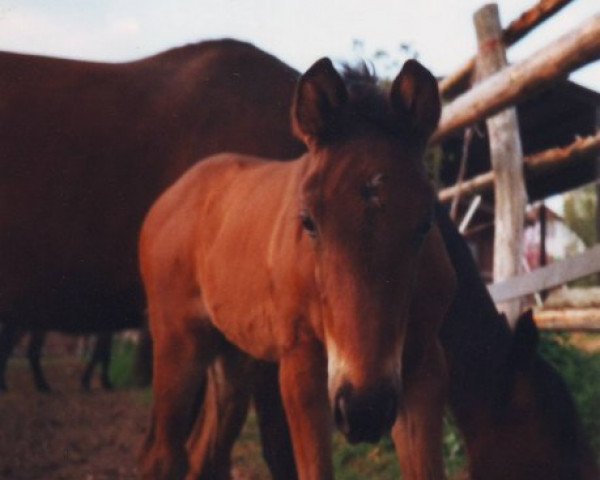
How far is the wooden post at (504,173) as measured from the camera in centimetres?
501

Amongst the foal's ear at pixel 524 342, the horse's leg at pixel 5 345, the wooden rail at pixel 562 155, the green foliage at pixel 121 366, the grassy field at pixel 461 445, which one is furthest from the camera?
the green foliage at pixel 121 366

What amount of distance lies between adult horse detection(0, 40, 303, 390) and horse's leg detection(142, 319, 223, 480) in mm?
716

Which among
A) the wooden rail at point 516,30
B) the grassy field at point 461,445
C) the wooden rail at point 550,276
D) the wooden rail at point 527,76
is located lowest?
the grassy field at point 461,445

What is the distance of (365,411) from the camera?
196 cm

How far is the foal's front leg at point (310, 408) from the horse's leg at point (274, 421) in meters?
1.18

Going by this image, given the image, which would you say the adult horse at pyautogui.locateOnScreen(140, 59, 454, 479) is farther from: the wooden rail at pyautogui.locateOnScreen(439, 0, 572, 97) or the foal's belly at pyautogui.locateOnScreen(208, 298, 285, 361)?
the wooden rail at pyautogui.locateOnScreen(439, 0, 572, 97)

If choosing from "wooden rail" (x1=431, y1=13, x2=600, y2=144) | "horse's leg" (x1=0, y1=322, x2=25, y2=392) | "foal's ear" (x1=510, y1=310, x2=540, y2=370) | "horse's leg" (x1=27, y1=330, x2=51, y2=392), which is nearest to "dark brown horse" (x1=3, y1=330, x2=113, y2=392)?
"horse's leg" (x1=27, y1=330, x2=51, y2=392)

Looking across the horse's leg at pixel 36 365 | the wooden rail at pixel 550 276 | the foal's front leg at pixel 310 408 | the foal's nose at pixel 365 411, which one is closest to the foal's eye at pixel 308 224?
the foal's front leg at pixel 310 408

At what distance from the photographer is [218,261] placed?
10.3ft

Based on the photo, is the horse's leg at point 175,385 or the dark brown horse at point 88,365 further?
the dark brown horse at point 88,365

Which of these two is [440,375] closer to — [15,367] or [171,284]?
[171,284]

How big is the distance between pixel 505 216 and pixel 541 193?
182 inches

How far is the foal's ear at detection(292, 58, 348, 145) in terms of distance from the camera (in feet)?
7.70

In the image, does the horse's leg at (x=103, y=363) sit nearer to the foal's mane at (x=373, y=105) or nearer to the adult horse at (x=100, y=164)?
the adult horse at (x=100, y=164)
